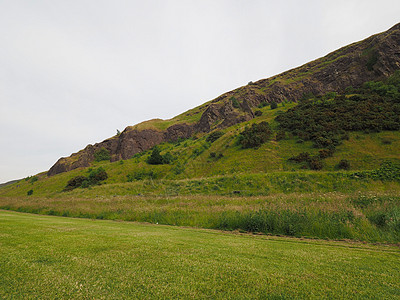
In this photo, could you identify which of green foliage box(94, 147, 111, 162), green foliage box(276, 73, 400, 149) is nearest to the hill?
green foliage box(276, 73, 400, 149)

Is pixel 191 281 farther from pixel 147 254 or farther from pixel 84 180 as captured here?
pixel 84 180

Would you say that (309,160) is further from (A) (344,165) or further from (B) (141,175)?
(B) (141,175)

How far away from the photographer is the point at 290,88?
8581cm

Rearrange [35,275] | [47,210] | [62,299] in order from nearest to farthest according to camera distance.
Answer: [62,299]
[35,275]
[47,210]

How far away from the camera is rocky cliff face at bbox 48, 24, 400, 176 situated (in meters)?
60.8

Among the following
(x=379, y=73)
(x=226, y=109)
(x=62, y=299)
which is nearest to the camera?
(x=62, y=299)

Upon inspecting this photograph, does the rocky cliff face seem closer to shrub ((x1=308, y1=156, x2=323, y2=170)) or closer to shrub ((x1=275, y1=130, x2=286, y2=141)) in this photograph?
shrub ((x1=275, y1=130, x2=286, y2=141))

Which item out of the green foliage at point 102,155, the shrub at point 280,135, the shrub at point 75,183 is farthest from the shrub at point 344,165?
the green foliage at point 102,155

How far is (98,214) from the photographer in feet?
56.6

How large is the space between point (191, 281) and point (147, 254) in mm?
1979

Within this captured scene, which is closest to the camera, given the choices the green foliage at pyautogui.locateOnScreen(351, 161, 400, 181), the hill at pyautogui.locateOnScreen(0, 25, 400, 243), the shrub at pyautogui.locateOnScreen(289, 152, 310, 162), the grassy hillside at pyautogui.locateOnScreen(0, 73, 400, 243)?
the grassy hillside at pyautogui.locateOnScreen(0, 73, 400, 243)

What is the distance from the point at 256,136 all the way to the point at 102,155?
75498 mm

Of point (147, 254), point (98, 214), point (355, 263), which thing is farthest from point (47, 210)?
point (355, 263)

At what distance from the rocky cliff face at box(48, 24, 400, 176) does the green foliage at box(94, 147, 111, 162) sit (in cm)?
203
